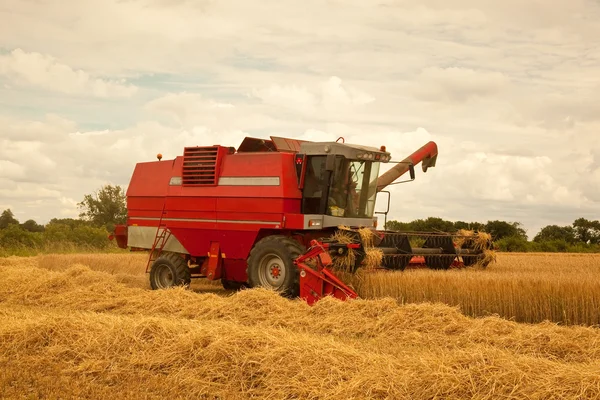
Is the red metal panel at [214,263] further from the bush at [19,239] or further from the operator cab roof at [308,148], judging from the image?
the bush at [19,239]

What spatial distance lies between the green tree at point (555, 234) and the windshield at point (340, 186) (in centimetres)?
1606

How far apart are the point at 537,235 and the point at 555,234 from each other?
663 mm

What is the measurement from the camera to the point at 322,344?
672cm

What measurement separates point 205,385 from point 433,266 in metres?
7.23

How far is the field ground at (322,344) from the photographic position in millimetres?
5734

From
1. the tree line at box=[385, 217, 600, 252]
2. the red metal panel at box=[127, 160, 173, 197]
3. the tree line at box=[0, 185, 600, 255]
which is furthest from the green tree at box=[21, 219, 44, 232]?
the red metal panel at box=[127, 160, 173, 197]

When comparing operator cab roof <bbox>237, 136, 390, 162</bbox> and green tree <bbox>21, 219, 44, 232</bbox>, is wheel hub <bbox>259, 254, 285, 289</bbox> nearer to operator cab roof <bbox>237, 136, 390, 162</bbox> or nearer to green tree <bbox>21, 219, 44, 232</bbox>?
operator cab roof <bbox>237, 136, 390, 162</bbox>

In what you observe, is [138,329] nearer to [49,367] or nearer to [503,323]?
[49,367]

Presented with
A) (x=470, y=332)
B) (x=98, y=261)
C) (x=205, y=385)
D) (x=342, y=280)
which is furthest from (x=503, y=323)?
(x=98, y=261)

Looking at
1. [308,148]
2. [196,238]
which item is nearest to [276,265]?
[308,148]

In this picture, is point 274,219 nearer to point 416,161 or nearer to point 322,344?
point 416,161

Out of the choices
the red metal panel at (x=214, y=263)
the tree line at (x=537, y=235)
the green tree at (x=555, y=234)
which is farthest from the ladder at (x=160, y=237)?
the green tree at (x=555, y=234)

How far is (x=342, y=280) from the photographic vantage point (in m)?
11.0

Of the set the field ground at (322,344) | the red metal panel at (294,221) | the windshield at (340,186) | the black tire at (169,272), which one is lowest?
the field ground at (322,344)
